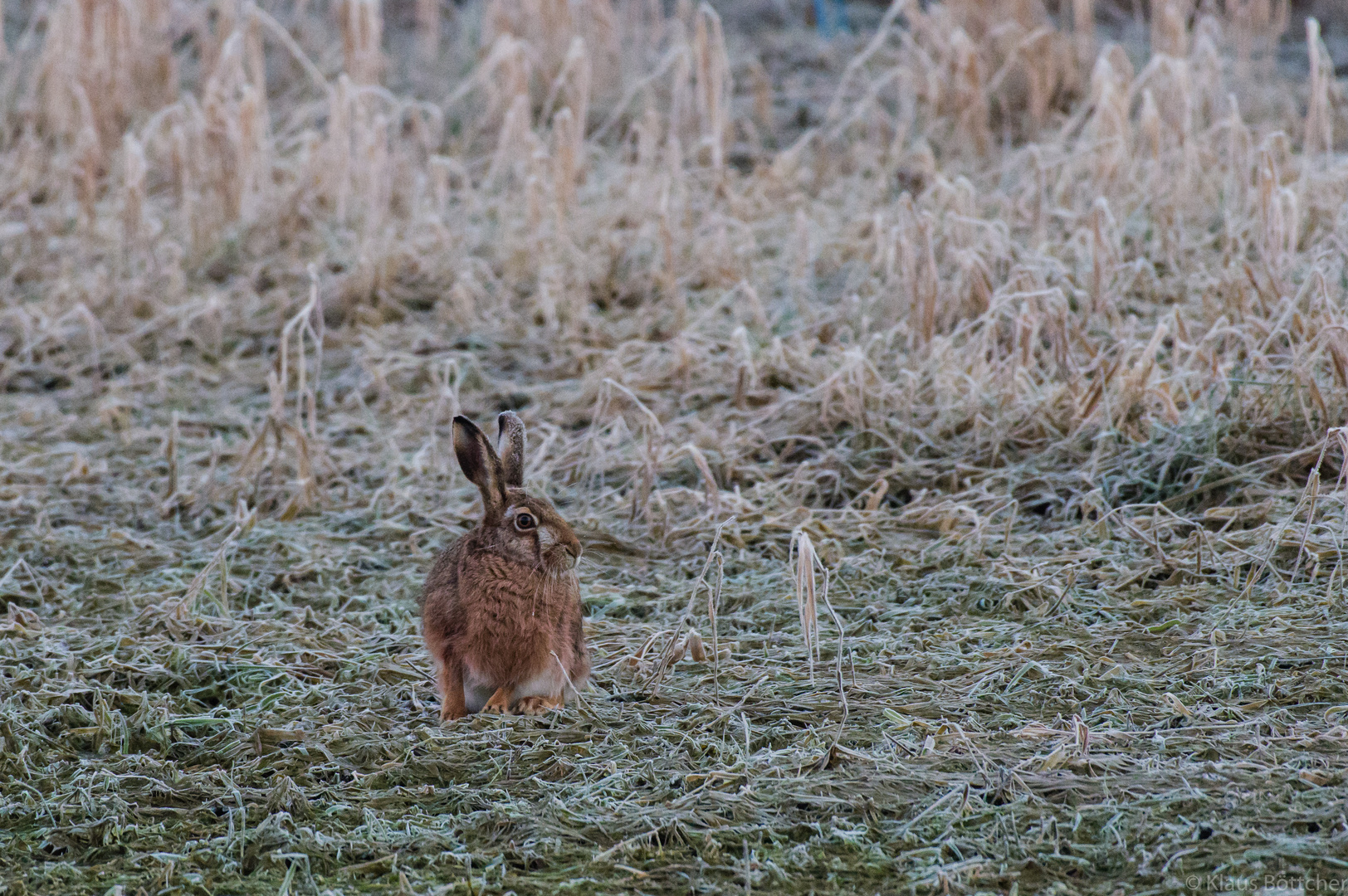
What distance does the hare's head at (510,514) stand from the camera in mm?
3238

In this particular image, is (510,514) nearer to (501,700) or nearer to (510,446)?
(510,446)

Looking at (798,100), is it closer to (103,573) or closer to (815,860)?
(103,573)

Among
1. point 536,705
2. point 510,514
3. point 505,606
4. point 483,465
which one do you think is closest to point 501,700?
point 536,705

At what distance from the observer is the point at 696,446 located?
5.01 meters

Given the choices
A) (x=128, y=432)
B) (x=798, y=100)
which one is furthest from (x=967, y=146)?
(x=128, y=432)

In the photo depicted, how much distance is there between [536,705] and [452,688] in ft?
0.61

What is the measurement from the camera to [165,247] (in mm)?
7020

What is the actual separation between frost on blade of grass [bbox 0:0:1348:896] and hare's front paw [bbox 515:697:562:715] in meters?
0.06

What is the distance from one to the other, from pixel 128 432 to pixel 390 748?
10.5ft

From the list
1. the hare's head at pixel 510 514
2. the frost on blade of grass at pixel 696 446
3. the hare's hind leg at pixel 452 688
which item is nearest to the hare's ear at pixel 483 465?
the hare's head at pixel 510 514

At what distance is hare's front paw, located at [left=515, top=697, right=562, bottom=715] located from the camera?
320 centimetres

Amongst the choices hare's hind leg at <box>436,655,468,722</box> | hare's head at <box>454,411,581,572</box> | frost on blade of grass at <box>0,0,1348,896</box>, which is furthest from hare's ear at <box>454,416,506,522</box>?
frost on blade of grass at <box>0,0,1348,896</box>

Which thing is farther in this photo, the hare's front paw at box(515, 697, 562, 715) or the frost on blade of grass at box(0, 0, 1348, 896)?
the hare's front paw at box(515, 697, 562, 715)

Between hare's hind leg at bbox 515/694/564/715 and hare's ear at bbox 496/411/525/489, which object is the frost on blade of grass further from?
hare's ear at bbox 496/411/525/489
